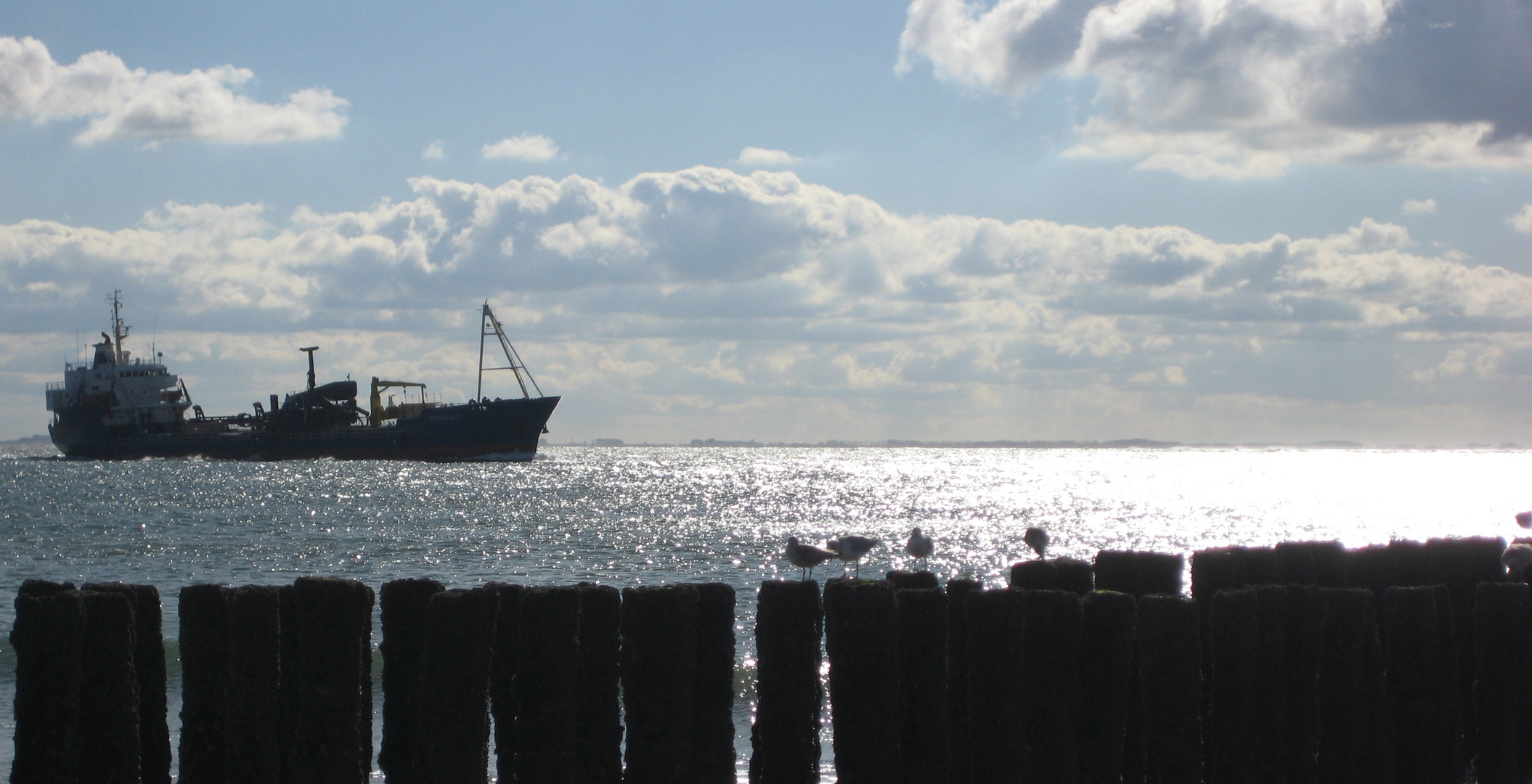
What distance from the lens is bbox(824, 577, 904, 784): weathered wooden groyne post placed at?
791 cm

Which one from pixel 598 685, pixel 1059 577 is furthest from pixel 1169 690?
pixel 598 685

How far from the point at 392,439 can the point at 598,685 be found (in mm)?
98411

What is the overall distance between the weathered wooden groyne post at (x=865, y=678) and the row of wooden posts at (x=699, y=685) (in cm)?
2

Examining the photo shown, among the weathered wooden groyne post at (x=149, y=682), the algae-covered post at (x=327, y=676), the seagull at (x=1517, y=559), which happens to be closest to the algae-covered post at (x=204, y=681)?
the weathered wooden groyne post at (x=149, y=682)

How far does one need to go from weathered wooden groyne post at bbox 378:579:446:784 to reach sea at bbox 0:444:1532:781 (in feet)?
14.3

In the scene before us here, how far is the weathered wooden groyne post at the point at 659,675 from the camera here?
7801 millimetres

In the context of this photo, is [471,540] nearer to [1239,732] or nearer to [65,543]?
[65,543]

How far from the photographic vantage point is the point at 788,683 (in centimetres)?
808

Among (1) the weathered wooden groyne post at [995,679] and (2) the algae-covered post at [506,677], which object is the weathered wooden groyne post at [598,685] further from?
(1) the weathered wooden groyne post at [995,679]

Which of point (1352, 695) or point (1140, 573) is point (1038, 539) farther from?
point (1352, 695)

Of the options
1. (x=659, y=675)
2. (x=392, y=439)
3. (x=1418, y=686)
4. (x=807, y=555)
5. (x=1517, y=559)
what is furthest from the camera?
(x=392, y=439)

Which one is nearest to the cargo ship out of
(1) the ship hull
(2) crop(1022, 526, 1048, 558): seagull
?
(1) the ship hull

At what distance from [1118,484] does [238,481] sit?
7723cm

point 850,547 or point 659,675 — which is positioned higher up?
point 850,547
